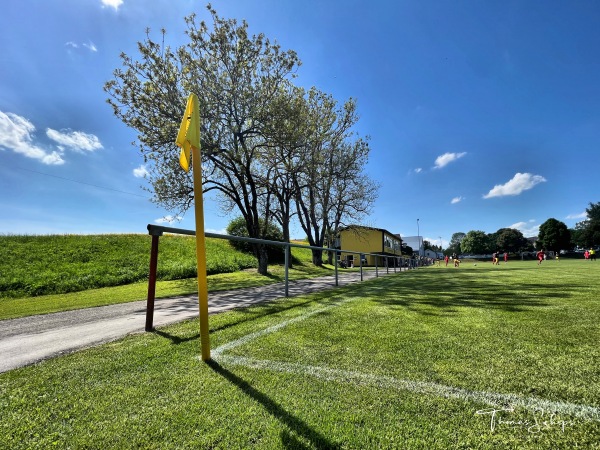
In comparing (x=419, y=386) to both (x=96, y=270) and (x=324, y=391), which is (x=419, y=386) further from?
(x=96, y=270)

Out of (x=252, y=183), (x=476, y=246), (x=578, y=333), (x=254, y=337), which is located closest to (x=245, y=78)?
(x=252, y=183)

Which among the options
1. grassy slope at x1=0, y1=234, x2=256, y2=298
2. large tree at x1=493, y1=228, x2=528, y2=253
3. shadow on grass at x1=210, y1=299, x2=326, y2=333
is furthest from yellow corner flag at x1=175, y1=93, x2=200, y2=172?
large tree at x1=493, y1=228, x2=528, y2=253

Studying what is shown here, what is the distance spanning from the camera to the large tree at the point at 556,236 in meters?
71.8

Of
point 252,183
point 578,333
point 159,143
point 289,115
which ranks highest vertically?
point 289,115

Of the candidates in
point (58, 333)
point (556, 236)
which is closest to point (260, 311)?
point (58, 333)

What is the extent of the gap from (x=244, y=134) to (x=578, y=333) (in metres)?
14.3

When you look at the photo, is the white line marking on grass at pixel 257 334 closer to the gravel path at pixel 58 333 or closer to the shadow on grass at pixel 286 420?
the shadow on grass at pixel 286 420

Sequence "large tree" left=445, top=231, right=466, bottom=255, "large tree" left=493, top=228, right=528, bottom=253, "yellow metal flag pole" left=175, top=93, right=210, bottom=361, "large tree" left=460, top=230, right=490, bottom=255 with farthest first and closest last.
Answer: "large tree" left=445, top=231, right=466, bottom=255 < "large tree" left=460, top=230, right=490, bottom=255 < "large tree" left=493, top=228, right=528, bottom=253 < "yellow metal flag pole" left=175, top=93, right=210, bottom=361

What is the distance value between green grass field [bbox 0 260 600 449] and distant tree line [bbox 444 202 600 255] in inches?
3632

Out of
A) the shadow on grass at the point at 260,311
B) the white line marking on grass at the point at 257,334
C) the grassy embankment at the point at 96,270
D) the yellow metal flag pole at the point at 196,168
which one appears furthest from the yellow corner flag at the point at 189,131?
the grassy embankment at the point at 96,270

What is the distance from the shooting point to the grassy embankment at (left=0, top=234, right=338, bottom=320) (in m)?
9.56

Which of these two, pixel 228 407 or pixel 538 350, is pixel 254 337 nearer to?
pixel 228 407

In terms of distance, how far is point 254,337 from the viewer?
3.11 m

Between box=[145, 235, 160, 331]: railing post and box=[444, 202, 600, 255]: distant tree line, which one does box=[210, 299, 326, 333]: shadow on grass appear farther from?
box=[444, 202, 600, 255]: distant tree line
